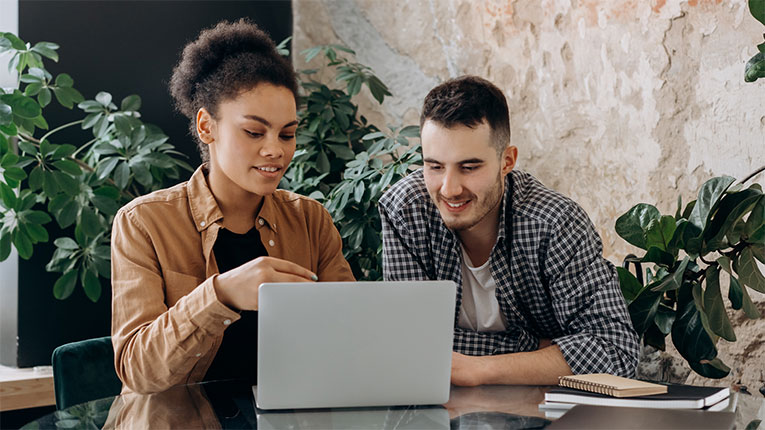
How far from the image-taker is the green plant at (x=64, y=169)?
2.46 meters

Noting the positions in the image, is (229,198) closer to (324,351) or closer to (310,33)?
(324,351)

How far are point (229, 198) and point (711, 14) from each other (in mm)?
1431

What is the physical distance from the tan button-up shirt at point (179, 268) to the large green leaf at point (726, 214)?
904mm

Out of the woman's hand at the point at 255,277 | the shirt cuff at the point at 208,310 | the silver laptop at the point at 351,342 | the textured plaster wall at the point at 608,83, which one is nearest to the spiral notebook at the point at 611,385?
the silver laptop at the point at 351,342

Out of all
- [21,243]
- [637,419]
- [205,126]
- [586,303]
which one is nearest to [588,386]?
[637,419]

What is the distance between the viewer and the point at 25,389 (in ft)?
8.55

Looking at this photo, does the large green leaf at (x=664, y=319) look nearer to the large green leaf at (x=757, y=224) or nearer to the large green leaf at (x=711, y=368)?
the large green leaf at (x=711, y=368)

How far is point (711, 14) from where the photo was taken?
2.16 meters

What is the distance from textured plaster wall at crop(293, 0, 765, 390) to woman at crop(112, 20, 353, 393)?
40.0 inches

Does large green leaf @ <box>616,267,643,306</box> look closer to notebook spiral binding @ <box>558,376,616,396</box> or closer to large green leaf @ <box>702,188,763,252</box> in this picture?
large green leaf @ <box>702,188,763,252</box>

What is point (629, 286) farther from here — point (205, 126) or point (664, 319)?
point (205, 126)

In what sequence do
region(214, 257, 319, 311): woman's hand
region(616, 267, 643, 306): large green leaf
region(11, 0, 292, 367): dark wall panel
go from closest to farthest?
region(214, 257, 319, 311): woman's hand → region(616, 267, 643, 306): large green leaf → region(11, 0, 292, 367): dark wall panel

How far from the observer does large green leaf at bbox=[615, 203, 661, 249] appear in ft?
6.52

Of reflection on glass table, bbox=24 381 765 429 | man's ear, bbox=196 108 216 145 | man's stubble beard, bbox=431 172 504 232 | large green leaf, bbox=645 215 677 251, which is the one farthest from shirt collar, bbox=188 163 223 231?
large green leaf, bbox=645 215 677 251
